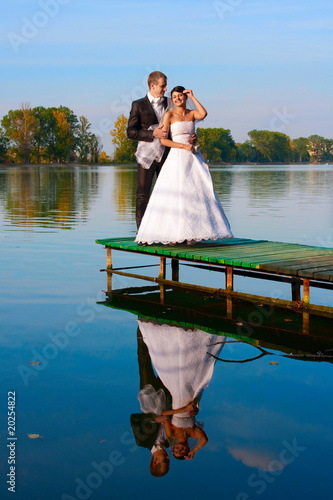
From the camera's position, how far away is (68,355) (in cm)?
634

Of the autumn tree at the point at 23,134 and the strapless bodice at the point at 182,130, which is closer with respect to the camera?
the strapless bodice at the point at 182,130

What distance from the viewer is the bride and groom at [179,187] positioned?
9625mm

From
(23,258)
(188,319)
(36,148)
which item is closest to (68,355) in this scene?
(188,319)

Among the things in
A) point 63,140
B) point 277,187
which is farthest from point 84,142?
point 277,187

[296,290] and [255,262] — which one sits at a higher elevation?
[255,262]

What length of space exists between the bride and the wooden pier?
0.25 m

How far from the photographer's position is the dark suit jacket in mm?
10062

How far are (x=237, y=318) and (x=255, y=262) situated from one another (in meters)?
0.78

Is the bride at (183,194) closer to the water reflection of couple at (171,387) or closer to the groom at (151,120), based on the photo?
the groom at (151,120)

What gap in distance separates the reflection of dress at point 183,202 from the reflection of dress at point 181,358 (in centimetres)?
233

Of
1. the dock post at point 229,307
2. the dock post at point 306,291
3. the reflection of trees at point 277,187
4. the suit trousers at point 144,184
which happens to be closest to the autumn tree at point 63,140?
the reflection of trees at point 277,187

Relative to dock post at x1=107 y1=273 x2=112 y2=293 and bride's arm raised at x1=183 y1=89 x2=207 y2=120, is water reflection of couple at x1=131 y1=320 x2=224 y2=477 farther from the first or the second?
bride's arm raised at x1=183 y1=89 x2=207 y2=120

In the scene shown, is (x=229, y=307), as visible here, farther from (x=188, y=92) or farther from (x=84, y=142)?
(x=84, y=142)

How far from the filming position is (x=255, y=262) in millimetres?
8297
